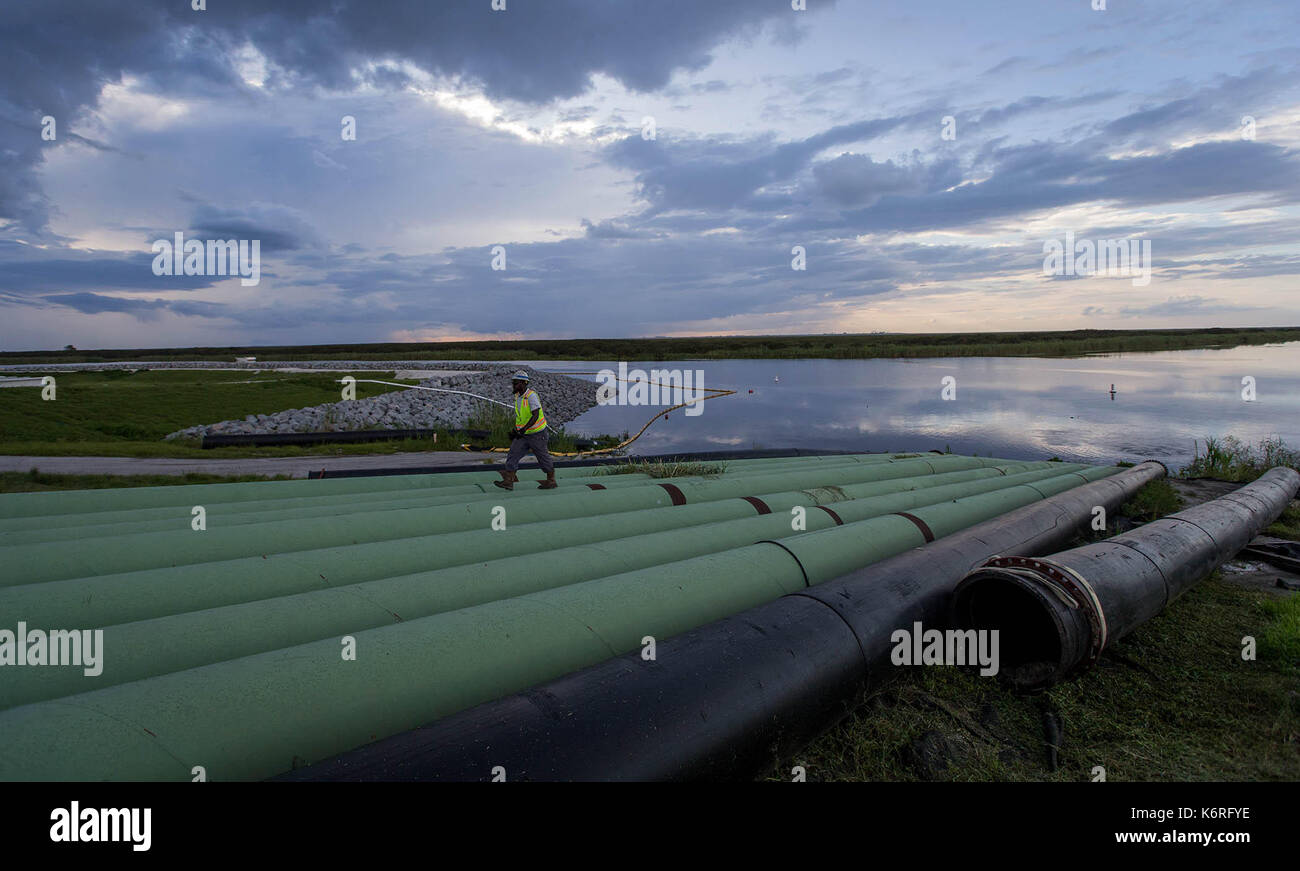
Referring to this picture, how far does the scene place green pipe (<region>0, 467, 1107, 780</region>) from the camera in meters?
2.47

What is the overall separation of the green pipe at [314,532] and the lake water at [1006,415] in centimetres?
1597

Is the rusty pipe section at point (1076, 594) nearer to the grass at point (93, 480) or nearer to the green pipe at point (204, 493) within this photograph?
the green pipe at point (204, 493)

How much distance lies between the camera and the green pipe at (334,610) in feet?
10.3

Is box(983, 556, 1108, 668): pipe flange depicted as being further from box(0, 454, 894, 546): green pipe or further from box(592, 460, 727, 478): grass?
box(592, 460, 727, 478): grass

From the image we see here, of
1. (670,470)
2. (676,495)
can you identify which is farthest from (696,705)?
(670,470)

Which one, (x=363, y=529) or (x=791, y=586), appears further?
(x=363, y=529)

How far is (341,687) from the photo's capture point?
9.78 ft

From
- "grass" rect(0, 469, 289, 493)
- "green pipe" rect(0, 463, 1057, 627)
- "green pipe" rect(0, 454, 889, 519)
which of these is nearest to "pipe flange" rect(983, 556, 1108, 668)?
"green pipe" rect(0, 463, 1057, 627)

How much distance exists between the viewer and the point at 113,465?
14344mm

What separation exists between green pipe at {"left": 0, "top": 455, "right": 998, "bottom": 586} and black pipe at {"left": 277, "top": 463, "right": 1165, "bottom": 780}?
10.3 feet

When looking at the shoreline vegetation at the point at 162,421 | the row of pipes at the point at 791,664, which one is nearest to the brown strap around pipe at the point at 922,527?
the row of pipes at the point at 791,664
